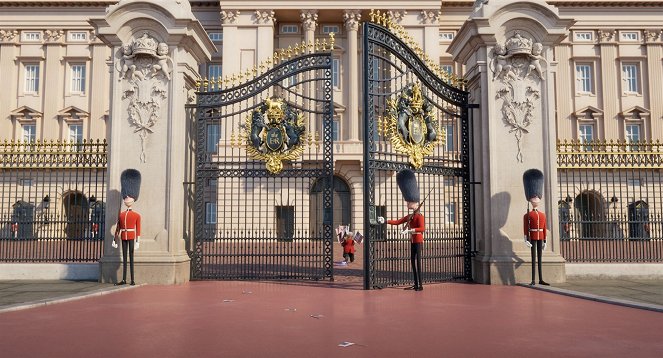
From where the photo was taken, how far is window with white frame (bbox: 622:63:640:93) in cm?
4234

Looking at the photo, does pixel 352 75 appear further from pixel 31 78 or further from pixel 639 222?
pixel 639 222

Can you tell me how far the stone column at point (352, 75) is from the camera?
37.1 m

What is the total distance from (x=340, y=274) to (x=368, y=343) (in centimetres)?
811

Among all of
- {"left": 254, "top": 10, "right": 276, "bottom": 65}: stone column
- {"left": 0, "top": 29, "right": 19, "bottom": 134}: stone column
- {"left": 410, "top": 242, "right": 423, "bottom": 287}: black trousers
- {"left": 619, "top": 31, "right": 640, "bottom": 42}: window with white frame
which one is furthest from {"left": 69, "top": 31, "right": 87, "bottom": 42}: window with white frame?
{"left": 619, "top": 31, "right": 640, "bottom": 42}: window with white frame

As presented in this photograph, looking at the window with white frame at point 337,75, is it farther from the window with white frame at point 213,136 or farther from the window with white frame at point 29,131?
the window with white frame at point 29,131

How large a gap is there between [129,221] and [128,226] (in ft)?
0.33

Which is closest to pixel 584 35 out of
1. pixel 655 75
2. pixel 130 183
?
pixel 655 75

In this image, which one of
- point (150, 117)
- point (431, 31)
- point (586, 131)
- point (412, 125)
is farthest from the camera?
point (586, 131)

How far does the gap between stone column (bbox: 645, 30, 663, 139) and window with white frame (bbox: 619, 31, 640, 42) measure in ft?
2.13

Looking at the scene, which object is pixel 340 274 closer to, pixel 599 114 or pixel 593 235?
pixel 593 235

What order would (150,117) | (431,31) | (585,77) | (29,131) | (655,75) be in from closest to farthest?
(150,117), (431,31), (655,75), (29,131), (585,77)

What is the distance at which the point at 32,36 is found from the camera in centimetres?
4275

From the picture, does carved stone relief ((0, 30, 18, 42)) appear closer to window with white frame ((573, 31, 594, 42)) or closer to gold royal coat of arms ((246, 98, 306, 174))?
gold royal coat of arms ((246, 98, 306, 174))

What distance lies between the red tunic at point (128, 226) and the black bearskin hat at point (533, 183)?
7681 mm
